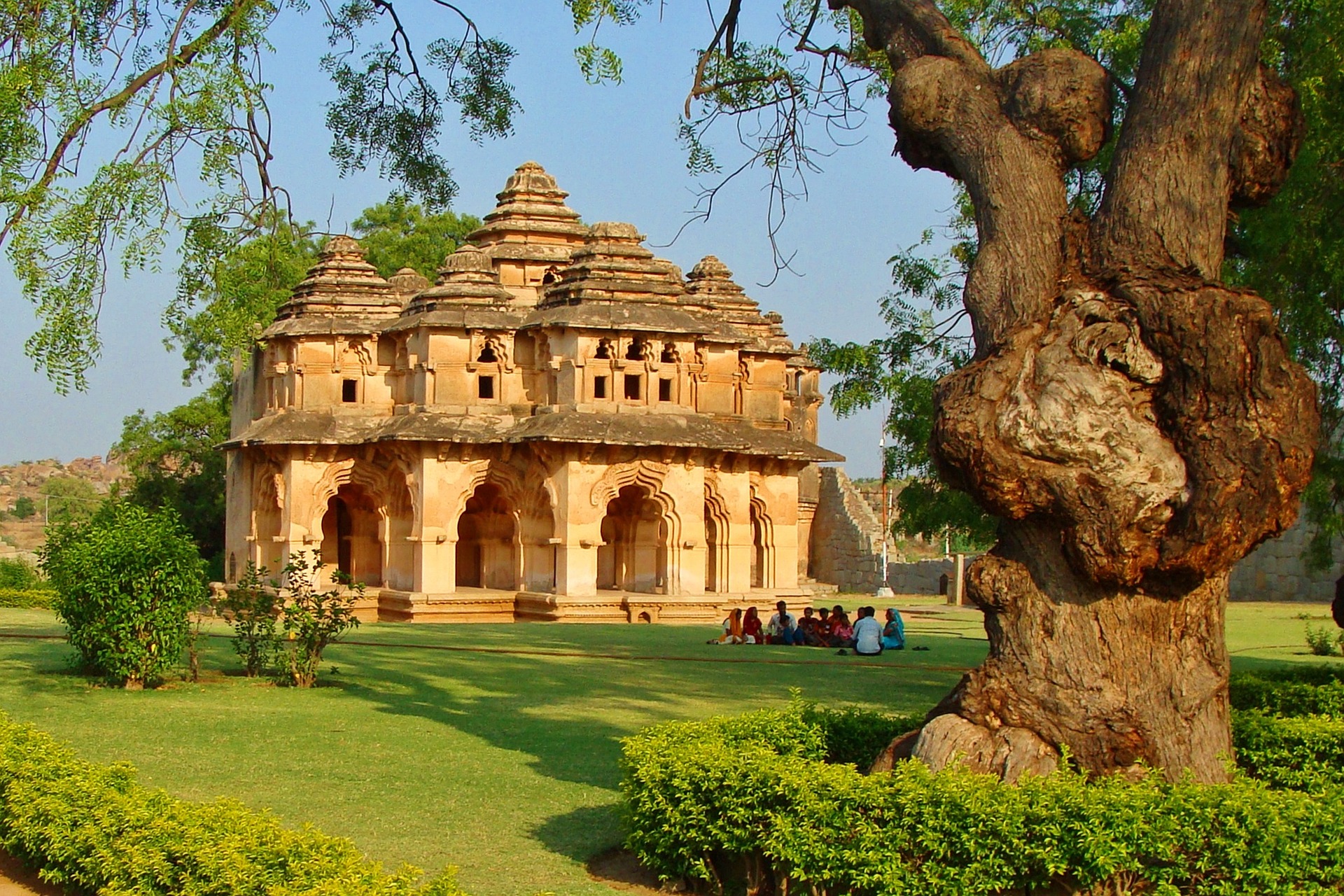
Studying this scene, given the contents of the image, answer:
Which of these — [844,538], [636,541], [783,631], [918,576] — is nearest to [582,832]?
[783,631]

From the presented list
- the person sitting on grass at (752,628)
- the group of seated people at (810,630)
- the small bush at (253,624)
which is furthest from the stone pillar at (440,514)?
the small bush at (253,624)

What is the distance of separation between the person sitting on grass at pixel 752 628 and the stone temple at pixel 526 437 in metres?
4.87

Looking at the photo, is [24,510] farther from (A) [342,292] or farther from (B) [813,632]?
(B) [813,632]

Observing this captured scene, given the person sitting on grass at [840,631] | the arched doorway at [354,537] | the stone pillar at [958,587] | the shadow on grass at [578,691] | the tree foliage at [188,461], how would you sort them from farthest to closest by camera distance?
the tree foliage at [188,461], the stone pillar at [958,587], the arched doorway at [354,537], the person sitting on grass at [840,631], the shadow on grass at [578,691]

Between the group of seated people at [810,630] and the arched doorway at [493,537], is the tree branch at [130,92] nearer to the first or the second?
the group of seated people at [810,630]

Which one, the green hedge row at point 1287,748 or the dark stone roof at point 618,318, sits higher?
the dark stone roof at point 618,318

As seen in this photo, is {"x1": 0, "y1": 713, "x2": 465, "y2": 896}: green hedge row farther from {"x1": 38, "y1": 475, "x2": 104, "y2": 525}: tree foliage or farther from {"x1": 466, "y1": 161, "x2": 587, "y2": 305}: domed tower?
{"x1": 38, "y1": 475, "x2": 104, "y2": 525}: tree foliage

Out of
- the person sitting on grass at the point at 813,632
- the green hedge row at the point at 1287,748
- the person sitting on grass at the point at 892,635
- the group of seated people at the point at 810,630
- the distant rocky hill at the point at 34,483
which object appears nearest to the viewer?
the green hedge row at the point at 1287,748

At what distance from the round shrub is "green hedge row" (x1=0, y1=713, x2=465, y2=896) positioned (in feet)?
18.2

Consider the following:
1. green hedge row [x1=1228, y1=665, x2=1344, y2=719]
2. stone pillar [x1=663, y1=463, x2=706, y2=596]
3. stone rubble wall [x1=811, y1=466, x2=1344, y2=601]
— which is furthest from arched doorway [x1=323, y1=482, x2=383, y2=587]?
green hedge row [x1=1228, y1=665, x2=1344, y2=719]

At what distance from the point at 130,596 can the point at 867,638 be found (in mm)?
8135

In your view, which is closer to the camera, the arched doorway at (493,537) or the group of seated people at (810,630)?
the group of seated people at (810,630)

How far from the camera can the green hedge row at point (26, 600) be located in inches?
1021

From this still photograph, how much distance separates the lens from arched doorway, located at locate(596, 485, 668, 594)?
27.5 m
